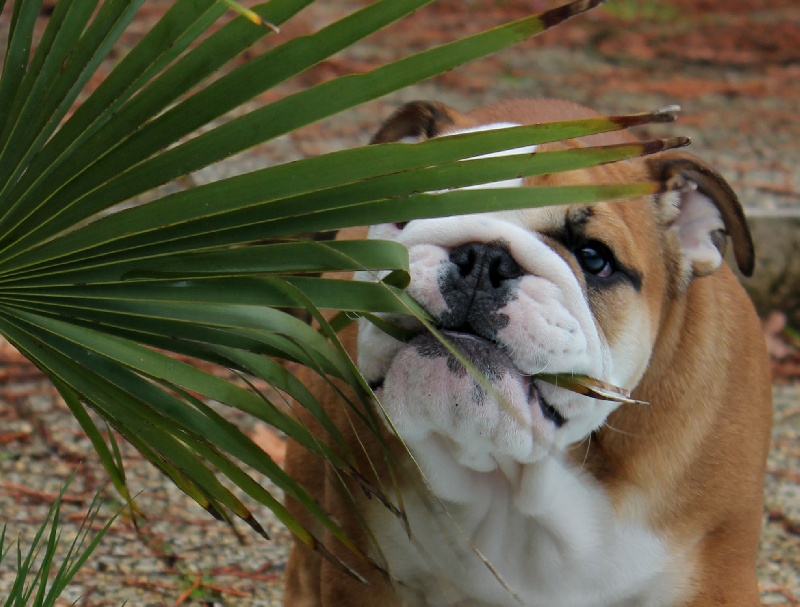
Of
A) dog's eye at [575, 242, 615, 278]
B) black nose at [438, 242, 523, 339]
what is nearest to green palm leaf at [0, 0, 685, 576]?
black nose at [438, 242, 523, 339]

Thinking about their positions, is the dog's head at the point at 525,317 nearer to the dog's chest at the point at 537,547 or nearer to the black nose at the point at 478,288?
the black nose at the point at 478,288

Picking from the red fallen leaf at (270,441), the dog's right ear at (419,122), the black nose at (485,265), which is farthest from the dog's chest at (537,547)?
the red fallen leaf at (270,441)

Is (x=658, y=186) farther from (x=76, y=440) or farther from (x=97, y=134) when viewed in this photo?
(x=76, y=440)

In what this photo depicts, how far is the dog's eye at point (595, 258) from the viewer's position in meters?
2.65

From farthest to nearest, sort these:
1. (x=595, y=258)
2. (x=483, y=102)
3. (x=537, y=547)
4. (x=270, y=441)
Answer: (x=483, y=102) < (x=270, y=441) < (x=537, y=547) < (x=595, y=258)

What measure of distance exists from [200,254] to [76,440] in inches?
93.5

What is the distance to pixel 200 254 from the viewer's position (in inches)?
78.9

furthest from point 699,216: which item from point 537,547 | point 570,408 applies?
point 537,547

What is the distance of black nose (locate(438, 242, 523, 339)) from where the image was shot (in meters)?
2.39

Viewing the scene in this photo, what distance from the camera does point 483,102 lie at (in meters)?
7.71

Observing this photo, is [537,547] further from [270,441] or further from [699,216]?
[270,441]

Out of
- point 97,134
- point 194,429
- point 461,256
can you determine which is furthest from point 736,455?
point 97,134

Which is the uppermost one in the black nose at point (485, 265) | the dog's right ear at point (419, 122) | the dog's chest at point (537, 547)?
the dog's right ear at point (419, 122)

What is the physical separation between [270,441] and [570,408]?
2.06 m
